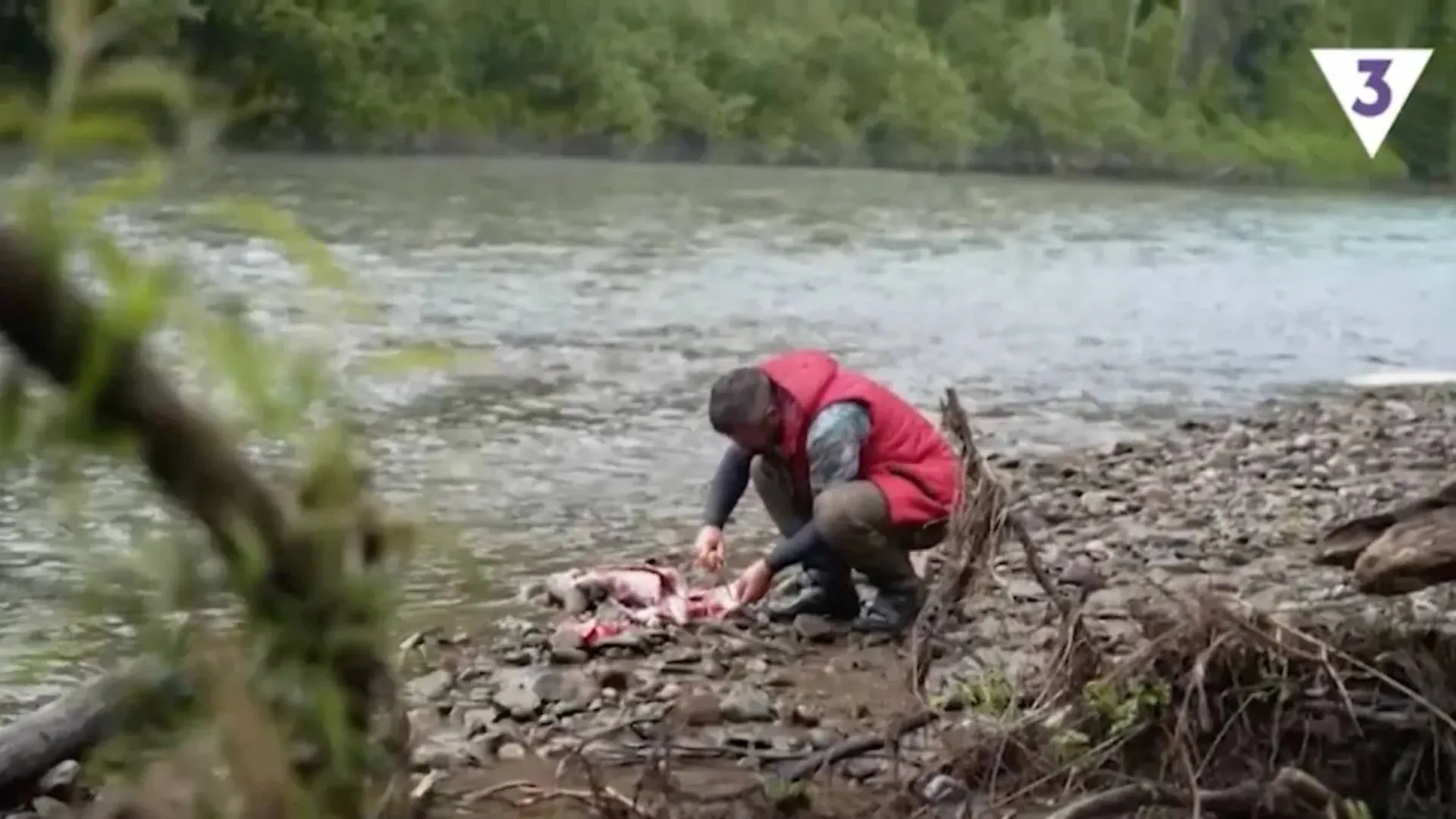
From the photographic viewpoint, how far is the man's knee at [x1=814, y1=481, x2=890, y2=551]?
112 inches

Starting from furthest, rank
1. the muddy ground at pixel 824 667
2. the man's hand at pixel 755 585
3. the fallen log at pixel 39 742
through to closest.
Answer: the man's hand at pixel 755 585 → the muddy ground at pixel 824 667 → the fallen log at pixel 39 742

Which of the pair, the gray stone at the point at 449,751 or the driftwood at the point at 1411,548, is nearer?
the driftwood at the point at 1411,548

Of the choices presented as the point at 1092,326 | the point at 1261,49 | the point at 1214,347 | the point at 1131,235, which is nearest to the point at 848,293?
the point at 1092,326

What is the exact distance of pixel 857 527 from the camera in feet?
9.39

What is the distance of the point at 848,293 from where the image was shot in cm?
897

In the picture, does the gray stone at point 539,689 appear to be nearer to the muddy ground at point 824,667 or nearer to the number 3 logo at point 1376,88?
the muddy ground at point 824,667

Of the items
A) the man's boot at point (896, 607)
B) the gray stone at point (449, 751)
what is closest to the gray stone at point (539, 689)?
the gray stone at point (449, 751)

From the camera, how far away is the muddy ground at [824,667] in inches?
87.5

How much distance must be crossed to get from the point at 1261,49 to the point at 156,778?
12.4m

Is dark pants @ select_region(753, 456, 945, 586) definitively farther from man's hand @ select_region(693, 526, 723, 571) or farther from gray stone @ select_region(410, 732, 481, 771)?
gray stone @ select_region(410, 732, 481, 771)

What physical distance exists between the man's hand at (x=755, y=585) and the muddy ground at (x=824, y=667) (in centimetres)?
6

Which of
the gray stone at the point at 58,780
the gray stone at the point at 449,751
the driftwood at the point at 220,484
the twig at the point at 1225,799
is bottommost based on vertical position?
the gray stone at the point at 449,751

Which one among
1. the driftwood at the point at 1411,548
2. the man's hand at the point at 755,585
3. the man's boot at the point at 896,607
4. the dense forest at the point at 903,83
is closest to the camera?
the driftwood at the point at 1411,548

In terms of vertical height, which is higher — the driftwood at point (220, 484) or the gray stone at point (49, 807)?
the driftwood at point (220, 484)
